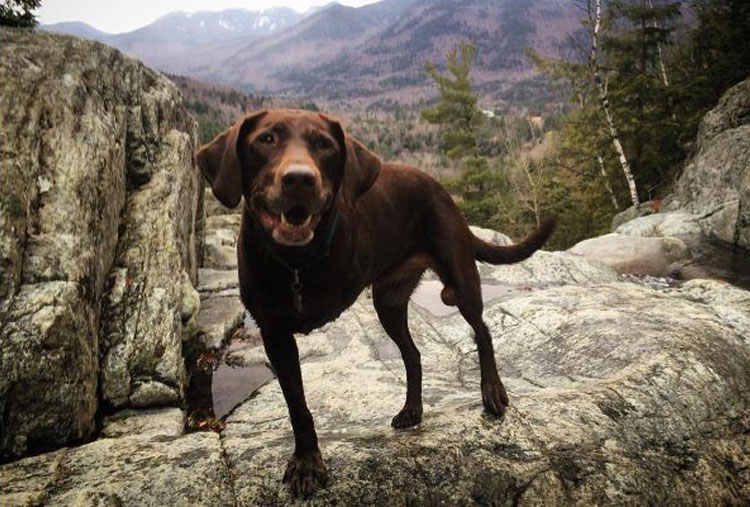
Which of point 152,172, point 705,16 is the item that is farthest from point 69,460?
point 705,16

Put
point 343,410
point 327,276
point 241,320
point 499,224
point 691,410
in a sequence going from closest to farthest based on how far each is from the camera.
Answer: point 327,276, point 691,410, point 343,410, point 241,320, point 499,224

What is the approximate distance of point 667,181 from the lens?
Answer: 19859mm

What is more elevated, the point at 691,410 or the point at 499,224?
the point at 691,410

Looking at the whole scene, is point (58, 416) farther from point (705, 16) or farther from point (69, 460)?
point (705, 16)

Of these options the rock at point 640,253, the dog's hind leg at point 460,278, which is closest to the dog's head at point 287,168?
the dog's hind leg at point 460,278

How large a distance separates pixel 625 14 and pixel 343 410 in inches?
856

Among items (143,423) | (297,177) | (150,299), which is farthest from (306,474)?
(150,299)

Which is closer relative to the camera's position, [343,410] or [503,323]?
[343,410]

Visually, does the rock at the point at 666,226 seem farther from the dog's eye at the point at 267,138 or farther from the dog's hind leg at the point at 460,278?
the dog's eye at the point at 267,138

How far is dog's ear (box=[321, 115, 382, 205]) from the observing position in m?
2.76

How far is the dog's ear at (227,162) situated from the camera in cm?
256

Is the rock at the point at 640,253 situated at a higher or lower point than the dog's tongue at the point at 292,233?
lower

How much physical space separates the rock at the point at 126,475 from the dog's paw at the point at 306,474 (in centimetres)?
35

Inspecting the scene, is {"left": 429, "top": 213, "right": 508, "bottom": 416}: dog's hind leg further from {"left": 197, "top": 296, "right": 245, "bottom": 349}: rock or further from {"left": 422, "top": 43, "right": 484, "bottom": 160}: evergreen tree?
{"left": 422, "top": 43, "right": 484, "bottom": 160}: evergreen tree
